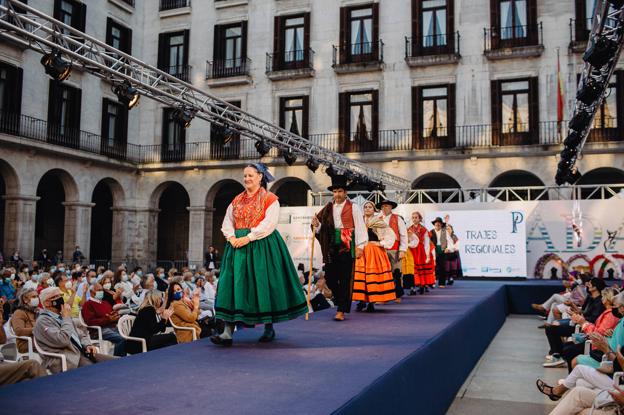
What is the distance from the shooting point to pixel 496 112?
20141mm

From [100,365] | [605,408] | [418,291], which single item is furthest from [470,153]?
[100,365]

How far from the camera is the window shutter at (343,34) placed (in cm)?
2217

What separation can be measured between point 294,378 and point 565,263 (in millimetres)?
13979

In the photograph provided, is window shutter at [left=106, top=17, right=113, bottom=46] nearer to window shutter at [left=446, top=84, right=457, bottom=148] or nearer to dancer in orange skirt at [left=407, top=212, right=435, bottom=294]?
window shutter at [left=446, top=84, right=457, bottom=148]

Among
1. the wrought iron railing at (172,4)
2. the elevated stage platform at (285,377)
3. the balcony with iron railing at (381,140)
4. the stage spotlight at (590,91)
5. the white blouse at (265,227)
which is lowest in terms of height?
the elevated stage platform at (285,377)

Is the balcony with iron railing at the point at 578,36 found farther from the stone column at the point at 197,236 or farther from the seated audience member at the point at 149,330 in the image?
the seated audience member at the point at 149,330

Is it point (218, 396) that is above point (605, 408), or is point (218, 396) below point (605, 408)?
above

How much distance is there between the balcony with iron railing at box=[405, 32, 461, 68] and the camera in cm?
2069

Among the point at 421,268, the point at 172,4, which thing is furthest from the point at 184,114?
the point at 172,4

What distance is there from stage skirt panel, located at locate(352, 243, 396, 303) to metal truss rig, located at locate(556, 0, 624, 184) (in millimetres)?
4741

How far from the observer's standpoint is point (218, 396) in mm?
2918

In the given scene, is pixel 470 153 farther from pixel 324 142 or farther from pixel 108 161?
pixel 108 161

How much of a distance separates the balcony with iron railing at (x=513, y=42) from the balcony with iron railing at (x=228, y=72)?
922 cm

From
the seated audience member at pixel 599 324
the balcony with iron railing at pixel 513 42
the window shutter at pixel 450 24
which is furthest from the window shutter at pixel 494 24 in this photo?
the seated audience member at pixel 599 324
